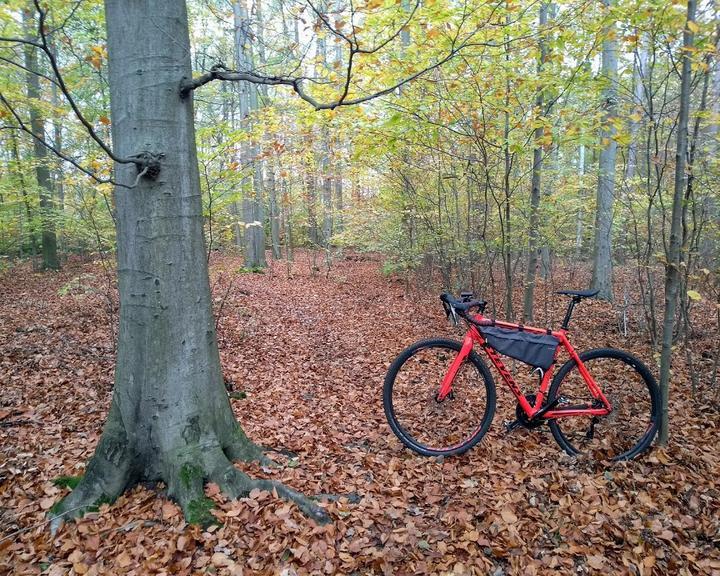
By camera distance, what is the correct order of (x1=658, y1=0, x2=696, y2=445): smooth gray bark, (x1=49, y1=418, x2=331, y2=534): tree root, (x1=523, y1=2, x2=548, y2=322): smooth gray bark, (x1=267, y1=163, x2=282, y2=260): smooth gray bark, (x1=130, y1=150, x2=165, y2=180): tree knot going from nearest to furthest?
(x1=130, y1=150, x2=165, y2=180): tree knot, (x1=49, y1=418, x2=331, y2=534): tree root, (x1=658, y1=0, x2=696, y2=445): smooth gray bark, (x1=523, y1=2, x2=548, y2=322): smooth gray bark, (x1=267, y1=163, x2=282, y2=260): smooth gray bark

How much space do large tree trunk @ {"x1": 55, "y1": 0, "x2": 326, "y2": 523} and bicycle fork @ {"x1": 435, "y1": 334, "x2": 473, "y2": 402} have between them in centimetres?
139

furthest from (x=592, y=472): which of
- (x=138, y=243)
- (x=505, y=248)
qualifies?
(x=505, y=248)

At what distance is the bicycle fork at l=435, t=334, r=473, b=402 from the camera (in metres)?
3.36

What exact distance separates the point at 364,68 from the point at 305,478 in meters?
4.77

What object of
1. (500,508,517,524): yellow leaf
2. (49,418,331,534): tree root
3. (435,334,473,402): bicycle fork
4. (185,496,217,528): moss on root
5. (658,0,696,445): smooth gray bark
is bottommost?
(500,508,517,524): yellow leaf

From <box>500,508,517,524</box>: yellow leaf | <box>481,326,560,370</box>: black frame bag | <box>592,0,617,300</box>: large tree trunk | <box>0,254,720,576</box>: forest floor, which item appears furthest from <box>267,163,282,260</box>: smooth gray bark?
<box>500,508,517,524</box>: yellow leaf

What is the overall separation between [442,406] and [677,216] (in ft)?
7.58

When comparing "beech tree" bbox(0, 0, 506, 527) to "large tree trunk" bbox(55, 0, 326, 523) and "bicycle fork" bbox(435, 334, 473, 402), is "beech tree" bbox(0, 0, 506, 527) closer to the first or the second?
"large tree trunk" bbox(55, 0, 326, 523)

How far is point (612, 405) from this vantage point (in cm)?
351

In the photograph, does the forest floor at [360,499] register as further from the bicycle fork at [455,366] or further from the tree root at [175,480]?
the bicycle fork at [455,366]

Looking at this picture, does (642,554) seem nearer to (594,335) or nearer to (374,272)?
(594,335)

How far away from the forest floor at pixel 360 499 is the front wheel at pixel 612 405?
0.15 meters

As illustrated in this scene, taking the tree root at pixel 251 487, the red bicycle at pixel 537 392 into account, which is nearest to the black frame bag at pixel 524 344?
the red bicycle at pixel 537 392

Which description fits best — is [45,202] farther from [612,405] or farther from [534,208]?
[612,405]
